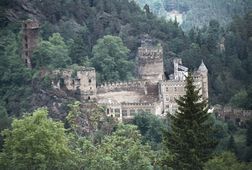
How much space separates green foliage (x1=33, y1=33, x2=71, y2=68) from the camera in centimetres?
11744

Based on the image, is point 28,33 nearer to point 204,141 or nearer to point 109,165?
point 109,165

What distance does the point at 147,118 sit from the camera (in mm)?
106688

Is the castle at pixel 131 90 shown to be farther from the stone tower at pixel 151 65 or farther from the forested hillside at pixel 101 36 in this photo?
the forested hillside at pixel 101 36

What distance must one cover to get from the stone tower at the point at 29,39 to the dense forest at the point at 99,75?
2.41 ft

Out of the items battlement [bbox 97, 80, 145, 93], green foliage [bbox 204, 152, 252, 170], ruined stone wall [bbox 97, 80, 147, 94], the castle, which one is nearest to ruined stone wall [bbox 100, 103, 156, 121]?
the castle

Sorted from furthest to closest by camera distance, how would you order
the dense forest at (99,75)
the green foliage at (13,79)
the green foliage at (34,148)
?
the green foliage at (13,79) → the dense forest at (99,75) → the green foliage at (34,148)

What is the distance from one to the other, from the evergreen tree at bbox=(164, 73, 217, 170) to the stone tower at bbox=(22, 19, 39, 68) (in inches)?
2081

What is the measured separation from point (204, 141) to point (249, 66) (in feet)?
230

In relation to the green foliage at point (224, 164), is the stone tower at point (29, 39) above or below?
above

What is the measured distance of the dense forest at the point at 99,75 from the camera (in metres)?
82.5

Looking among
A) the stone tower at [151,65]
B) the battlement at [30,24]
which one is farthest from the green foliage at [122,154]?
the battlement at [30,24]

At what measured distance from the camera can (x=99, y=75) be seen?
119812 millimetres

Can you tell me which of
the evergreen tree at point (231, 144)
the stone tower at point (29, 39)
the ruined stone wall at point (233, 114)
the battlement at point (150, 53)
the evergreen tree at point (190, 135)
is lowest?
the evergreen tree at point (231, 144)

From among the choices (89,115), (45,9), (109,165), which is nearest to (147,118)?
(89,115)
